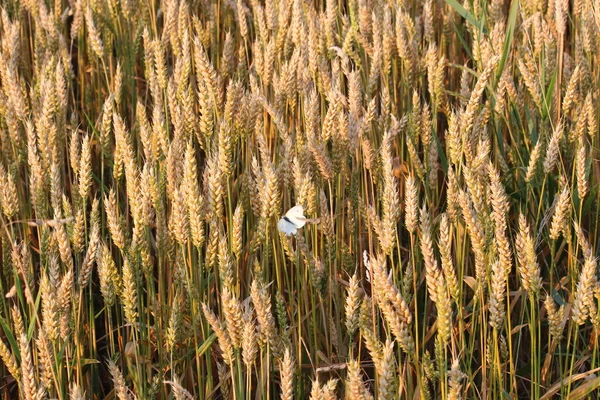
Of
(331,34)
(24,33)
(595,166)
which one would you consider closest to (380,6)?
(331,34)

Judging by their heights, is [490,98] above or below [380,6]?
below

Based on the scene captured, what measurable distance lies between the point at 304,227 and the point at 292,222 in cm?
17

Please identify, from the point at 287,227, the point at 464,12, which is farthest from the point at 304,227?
the point at 464,12

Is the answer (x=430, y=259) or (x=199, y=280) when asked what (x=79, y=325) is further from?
(x=430, y=259)

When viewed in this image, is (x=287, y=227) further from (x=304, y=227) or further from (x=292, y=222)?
(x=304, y=227)

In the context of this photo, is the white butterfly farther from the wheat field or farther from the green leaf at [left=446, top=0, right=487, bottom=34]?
the green leaf at [left=446, top=0, right=487, bottom=34]

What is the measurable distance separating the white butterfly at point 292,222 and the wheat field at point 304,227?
0.02 metres

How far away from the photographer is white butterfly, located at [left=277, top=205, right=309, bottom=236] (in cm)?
150

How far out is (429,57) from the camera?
1.89 metres

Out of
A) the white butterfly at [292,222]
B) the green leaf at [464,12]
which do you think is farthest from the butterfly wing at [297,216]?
the green leaf at [464,12]

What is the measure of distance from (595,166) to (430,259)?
39.4 inches

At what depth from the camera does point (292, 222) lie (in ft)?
5.01

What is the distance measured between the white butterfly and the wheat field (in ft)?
0.08

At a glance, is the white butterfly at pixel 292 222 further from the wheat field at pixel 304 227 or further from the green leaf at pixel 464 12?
the green leaf at pixel 464 12
